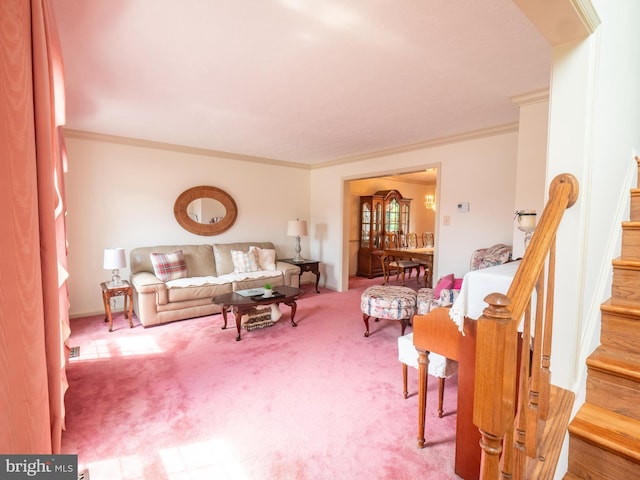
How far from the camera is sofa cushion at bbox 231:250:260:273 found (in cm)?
480

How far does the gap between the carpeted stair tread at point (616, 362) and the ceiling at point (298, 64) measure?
1710mm

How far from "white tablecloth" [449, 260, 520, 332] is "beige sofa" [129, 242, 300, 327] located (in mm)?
3376

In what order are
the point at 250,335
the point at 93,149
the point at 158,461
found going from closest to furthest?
1. the point at 158,461
2. the point at 250,335
3. the point at 93,149

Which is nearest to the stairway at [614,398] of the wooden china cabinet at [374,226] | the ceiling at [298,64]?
the ceiling at [298,64]

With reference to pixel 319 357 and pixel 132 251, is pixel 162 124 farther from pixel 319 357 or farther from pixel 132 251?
pixel 319 357

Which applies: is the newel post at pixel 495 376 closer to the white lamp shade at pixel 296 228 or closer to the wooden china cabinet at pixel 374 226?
the white lamp shade at pixel 296 228

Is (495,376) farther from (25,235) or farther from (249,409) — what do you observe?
(249,409)

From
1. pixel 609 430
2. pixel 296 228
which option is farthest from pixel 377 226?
pixel 609 430

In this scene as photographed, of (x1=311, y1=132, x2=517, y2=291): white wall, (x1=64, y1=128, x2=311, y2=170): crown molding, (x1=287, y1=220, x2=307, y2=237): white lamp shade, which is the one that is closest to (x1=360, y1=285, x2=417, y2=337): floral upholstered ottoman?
(x1=311, y1=132, x2=517, y2=291): white wall

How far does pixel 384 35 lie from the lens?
72.6 inches

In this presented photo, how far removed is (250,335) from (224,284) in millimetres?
1026

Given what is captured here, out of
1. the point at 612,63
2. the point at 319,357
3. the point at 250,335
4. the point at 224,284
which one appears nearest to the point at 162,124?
Answer: the point at 224,284

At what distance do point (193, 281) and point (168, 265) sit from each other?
0.40m

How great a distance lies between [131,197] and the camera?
4289mm
